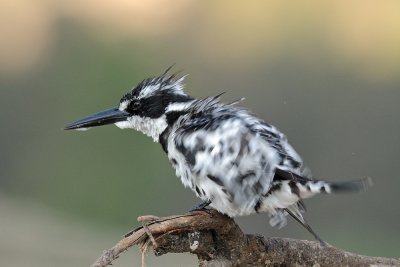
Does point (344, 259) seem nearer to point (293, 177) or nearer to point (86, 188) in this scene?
point (293, 177)

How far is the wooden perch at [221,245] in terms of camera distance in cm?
294

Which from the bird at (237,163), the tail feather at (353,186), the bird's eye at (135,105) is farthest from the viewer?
the bird's eye at (135,105)

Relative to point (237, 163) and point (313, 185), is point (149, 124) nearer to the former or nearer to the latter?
point (237, 163)

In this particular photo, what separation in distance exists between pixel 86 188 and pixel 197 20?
7.14ft

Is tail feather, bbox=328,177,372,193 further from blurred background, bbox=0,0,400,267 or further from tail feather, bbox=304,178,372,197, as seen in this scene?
blurred background, bbox=0,0,400,267

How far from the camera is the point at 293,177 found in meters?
3.00

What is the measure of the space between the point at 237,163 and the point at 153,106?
28.9 inches

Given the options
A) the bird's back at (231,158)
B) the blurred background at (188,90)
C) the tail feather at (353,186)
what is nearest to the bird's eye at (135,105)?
the bird's back at (231,158)

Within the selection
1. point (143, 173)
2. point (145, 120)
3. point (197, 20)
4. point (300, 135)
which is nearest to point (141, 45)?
point (197, 20)

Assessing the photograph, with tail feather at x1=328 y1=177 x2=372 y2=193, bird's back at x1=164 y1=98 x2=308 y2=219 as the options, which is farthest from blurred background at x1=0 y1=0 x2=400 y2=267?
tail feather at x1=328 y1=177 x2=372 y2=193

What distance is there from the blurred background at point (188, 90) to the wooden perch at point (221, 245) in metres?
4.07

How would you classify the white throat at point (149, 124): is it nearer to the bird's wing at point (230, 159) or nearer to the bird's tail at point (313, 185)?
the bird's wing at point (230, 159)

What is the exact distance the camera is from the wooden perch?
2.94m

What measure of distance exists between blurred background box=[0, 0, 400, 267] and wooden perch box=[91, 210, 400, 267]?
4.07 meters
